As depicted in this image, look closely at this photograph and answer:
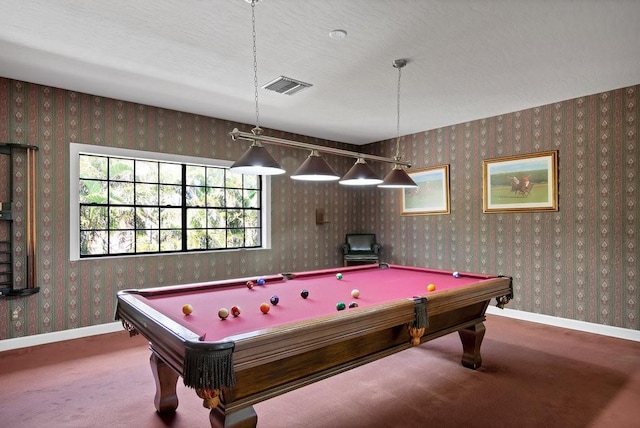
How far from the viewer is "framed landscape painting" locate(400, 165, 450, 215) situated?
5617 mm

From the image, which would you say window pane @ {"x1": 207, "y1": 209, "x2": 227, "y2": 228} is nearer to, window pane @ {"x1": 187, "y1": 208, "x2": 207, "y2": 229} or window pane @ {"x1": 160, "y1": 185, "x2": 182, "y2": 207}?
window pane @ {"x1": 187, "y1": 208, "x2": 207, "y2": 229}

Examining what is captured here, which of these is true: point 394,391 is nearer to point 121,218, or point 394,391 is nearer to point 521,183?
point 521,183

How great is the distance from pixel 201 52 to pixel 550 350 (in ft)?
14.0

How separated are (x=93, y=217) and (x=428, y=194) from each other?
467 cm

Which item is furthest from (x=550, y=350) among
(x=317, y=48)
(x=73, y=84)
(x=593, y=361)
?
(x=73, y=84)

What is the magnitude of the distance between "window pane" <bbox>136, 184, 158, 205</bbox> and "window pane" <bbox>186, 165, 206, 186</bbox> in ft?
1.46

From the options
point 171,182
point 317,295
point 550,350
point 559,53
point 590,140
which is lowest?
point 550,350

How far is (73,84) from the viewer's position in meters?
3.80

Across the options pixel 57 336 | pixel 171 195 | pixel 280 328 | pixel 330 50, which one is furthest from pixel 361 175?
pixel 57 336

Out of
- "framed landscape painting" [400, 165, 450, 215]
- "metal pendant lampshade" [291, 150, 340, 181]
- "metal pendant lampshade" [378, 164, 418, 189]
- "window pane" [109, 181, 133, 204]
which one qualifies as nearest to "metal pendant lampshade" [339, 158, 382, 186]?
"metal pendant lampshade" [378, 164, 418, 189]

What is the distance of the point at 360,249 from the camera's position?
6340mm

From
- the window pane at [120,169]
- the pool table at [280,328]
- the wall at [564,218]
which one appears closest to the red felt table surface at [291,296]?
the pool table at [280,328]

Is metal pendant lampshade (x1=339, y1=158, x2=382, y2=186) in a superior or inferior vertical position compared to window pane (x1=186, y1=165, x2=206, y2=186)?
inferior

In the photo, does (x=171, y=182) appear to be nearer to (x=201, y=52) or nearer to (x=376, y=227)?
(x=201, y=52)
